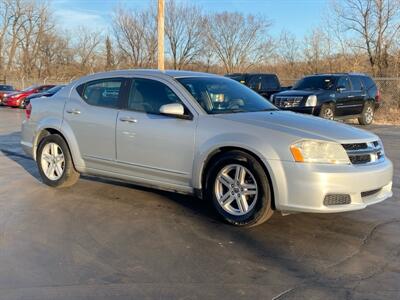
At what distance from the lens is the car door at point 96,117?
621cm

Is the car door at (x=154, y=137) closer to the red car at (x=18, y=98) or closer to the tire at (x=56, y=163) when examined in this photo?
the tire at (x=56, y=163)

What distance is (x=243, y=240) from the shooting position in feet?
15.6

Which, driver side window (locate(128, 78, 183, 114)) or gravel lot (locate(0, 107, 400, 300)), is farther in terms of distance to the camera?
driver side window (locate(128, 78, 183, 114))

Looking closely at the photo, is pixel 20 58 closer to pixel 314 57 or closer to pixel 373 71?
pixel 314 57

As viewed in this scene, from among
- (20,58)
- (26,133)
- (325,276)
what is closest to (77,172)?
(26,133)

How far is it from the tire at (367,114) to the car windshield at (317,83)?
6.00 feet

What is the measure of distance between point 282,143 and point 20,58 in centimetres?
6422

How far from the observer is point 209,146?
5262 millimetres

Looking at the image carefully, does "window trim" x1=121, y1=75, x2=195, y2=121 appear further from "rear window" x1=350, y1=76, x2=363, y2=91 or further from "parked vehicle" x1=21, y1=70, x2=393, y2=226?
"rear window" x1=350, y1=76, x2=363, y2=91

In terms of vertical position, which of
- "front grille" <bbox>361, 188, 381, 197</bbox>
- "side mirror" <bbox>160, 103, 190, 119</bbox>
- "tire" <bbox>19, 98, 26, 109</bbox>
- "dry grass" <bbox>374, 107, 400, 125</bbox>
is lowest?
"tire" <bbox>19, 98, 26, 109</bbox>

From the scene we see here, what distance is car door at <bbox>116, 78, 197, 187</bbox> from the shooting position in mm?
5492

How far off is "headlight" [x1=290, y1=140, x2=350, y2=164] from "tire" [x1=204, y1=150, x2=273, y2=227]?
1.35 feet

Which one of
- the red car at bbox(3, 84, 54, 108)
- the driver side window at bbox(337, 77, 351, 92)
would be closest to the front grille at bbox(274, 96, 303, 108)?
the driver side window at bbox(337, 77, 351, 92)

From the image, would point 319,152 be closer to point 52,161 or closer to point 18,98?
point 52,161
